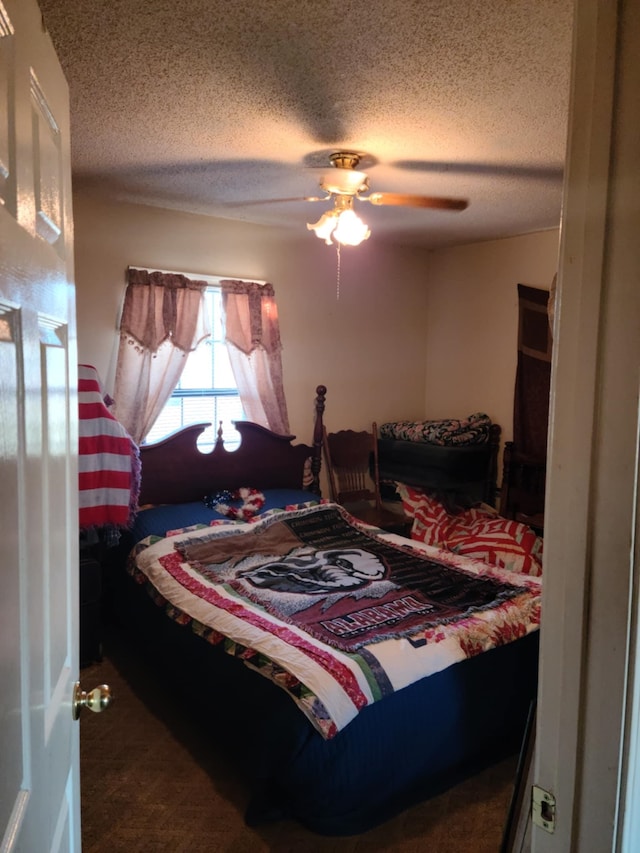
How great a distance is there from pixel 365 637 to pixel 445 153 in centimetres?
192

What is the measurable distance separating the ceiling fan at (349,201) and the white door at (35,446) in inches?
60.3

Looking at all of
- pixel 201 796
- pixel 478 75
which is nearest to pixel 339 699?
pixel 201 796

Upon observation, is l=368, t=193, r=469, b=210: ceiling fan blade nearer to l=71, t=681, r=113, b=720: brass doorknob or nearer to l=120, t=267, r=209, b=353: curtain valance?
l=120, t=267, r=209, b=353: curtain valance

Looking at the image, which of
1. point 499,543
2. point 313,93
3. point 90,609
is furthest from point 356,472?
point 313,93

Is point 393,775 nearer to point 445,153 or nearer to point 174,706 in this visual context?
point 174,706

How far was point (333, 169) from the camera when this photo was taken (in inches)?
108

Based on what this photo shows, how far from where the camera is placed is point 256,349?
3906 millimetres

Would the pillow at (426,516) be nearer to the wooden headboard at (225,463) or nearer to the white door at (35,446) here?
the wooden headboard at (225,463)

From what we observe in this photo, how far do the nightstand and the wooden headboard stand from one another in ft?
2.15

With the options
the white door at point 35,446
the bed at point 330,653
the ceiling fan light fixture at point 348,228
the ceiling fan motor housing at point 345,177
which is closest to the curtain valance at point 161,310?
the bed at point 330,653

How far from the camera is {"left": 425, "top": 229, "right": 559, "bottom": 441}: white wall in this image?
13.3 feet

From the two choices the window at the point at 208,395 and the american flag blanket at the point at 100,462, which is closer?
the american flag blanket at the point at 100,462

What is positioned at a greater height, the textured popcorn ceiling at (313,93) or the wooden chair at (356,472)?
the textured popcorn ceiling at (313,93)

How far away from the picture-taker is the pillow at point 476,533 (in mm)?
3432
